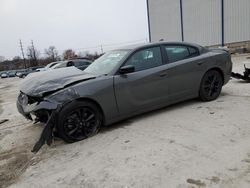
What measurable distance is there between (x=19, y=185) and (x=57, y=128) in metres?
1.17

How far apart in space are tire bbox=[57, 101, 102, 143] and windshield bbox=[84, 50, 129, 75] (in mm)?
839

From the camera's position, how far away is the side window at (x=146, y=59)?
507 centimetres

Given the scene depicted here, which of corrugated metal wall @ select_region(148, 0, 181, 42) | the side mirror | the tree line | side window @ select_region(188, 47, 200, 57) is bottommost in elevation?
the tree line

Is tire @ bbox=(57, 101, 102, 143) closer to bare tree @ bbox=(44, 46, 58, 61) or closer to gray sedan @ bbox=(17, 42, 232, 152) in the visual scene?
gray sedan @ bbox=(17, 42, 232, 152)

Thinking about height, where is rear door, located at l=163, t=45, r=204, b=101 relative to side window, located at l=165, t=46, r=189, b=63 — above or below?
below

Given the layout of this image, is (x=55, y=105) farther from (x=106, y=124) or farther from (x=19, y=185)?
(x=19, y=185)

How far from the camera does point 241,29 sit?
80.5 ft

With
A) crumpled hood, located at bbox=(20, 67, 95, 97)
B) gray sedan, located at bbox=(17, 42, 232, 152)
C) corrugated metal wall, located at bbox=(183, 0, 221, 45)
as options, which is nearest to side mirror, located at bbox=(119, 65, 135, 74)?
gray sedan, located at bbox=(17, 42, 232, 152)

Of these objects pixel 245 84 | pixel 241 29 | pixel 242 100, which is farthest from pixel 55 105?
pixel 241 29

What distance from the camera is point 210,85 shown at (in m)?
5.94

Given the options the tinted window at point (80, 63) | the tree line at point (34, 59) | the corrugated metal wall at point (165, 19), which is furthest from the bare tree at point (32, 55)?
the tinted window at point (80, 63)

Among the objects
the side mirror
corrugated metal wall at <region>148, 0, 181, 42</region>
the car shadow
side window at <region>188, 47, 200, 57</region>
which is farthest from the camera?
corrugated metal wall at <region>148, 0, 181, 42</region>

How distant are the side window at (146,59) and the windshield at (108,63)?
203 millimetres

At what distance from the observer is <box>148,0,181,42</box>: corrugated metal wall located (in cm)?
3122
